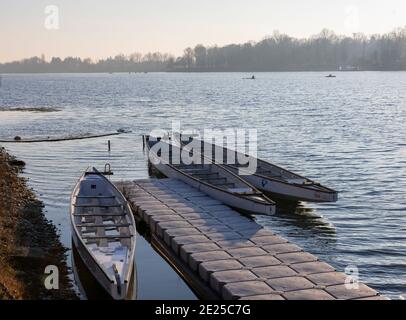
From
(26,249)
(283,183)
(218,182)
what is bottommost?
(26,249)

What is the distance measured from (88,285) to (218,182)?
12551 millimetres

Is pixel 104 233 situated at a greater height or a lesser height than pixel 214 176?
lesser

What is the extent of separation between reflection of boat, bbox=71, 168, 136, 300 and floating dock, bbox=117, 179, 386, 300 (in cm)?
140

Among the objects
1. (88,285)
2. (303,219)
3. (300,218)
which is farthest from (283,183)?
(88,285)

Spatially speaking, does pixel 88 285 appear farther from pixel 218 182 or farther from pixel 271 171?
pixel 271 171

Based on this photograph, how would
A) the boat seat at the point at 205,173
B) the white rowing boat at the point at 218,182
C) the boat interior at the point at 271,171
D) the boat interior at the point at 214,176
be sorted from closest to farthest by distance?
the white rowing boat at the point at 218,182, the boat interior at the point at 214,176, the boat interior at the point at 271,171, the boat seat at the point at 205,173

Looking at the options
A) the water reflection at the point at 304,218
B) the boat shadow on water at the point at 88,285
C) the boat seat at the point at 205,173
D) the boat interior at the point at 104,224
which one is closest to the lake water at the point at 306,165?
the water reflection at the point at 304,218

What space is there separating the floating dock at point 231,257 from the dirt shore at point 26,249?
12.3 ft

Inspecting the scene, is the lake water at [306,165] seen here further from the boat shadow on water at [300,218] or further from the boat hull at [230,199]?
the boat hull at [230,199]

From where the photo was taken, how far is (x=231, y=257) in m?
17.0

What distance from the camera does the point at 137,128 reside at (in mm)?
69438

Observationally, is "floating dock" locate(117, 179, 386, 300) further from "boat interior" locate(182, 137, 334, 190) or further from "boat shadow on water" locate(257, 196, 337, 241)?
"boat interior" locate(182, 137, 334, 190)

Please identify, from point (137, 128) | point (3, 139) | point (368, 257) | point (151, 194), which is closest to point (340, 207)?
point (368, 257)

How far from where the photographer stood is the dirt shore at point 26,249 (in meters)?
16.0
